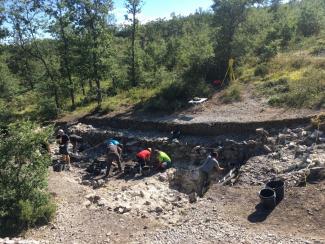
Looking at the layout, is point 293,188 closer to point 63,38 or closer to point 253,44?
point 253,44

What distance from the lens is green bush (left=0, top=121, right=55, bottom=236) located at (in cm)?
1265

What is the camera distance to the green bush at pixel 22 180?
498 inches

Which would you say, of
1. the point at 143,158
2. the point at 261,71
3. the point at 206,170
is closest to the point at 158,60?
the point at 261,71

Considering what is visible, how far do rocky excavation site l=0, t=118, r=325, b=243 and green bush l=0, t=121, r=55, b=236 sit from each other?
0.50 metres

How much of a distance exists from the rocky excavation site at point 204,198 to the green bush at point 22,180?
0.50m

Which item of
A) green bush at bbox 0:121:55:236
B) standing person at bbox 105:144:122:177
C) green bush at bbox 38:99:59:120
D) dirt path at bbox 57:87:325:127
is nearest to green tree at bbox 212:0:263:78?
dirt path at bbox 57:87:325:127

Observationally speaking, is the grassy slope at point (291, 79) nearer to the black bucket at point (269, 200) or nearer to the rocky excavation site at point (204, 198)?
the rocky excavation site at point (204, 198)

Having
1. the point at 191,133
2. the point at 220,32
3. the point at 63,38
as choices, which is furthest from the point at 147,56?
the point at 191,133

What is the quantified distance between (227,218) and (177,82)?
13.6 m

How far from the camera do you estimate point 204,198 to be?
1405 centimetres

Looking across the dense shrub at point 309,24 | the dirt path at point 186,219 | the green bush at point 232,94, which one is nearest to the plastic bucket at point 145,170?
the dirt path at point 186,219

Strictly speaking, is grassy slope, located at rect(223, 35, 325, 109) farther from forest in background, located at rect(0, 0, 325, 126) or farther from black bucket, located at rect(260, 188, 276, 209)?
black bucket, located at rect(260, 188, 276, 209)

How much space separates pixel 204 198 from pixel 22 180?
5772mm

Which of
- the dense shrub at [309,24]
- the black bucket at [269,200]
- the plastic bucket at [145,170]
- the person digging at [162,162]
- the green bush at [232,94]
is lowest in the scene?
the plastic bucket at [145,170]
